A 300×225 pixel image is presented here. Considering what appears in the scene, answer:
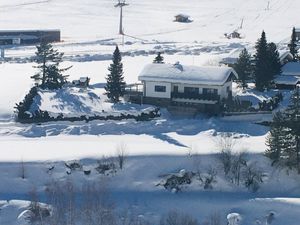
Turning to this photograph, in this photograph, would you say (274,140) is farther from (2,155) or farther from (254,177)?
(2,155)

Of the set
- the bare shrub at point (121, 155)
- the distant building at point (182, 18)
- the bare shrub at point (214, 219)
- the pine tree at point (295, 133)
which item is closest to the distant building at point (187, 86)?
the pine tree at point (295, 133)

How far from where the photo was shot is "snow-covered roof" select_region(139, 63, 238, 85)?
41.9 metres

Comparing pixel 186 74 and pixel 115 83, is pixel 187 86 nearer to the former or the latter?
pixel 186 74

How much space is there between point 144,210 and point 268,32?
200ft

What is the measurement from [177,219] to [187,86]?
597 inches

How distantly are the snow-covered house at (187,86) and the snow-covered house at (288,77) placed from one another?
15.0 ft

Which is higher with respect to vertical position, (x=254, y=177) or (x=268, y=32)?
(x=268, y=32)

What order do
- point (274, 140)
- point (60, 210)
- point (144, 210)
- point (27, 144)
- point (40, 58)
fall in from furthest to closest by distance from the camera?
point (40, 58) → point (27, 144) → point (274, 140) → point (144, 210) → point (60, 210)

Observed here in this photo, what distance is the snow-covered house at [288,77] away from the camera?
46219 millimetres

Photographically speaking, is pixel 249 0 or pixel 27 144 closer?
pixel 27 144

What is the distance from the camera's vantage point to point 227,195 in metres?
32.4

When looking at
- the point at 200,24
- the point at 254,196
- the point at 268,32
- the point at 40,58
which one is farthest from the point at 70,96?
the point at 200,24

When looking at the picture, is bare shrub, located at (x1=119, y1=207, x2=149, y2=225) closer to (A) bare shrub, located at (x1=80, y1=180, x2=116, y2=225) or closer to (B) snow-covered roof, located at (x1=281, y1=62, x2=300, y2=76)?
(A) bare shrub, located at (x1=80, y1=180, x2=116, y2=225)

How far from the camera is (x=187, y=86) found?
42469 mm
